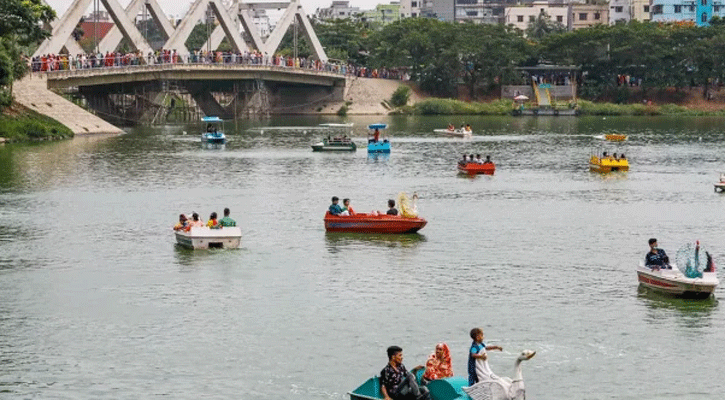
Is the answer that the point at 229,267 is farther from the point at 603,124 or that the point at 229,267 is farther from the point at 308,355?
the point at 603,124

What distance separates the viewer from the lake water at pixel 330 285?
35.4 metres

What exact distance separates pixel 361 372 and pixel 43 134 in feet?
259

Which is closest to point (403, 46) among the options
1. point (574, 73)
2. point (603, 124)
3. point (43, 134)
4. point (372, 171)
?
point (574, 73)

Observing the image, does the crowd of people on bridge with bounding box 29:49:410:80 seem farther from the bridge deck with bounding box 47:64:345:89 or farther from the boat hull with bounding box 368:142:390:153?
the boat hull with bounding box 368:142:390:153

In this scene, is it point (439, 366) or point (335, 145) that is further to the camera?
point (335, 145)

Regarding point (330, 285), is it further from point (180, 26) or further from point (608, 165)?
point (180, 26)

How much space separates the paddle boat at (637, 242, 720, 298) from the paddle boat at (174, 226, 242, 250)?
16.2m

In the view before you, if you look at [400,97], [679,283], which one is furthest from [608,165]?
[400,97]

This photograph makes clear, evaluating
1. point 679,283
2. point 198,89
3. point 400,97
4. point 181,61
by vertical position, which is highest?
point 181,61

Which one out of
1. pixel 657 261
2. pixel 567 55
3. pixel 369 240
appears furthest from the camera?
pixel 567 55

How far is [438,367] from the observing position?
30906 mm

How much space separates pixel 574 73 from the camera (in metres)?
187

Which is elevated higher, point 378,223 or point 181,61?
point 181,61

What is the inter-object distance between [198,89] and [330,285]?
399 feet
